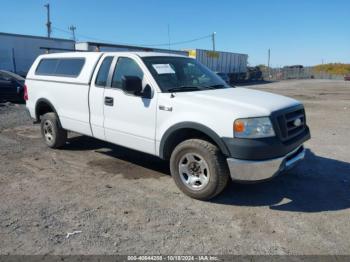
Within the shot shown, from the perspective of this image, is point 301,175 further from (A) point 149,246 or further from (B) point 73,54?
(B) point 73,54

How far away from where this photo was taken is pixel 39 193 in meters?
4.73

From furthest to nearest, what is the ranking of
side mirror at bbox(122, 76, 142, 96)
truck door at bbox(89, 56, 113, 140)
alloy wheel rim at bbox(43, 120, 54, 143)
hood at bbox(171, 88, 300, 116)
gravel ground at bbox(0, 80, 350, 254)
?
alloy wheel rim at bbox(43, 120, 54, 143)
truck door at bbox(89, 56, 113, 140)
side mirror at bbox(122, 76, 142, 96)
hood at bbox(171, 88, 300, 116)
gravel ground at bbox(0, 80, 350, 254)

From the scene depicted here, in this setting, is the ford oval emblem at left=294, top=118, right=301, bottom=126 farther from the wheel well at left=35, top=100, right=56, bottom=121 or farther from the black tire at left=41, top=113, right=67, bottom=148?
the wheel well at left=35, top=100, right=56, bottom=121

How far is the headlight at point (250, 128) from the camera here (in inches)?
161

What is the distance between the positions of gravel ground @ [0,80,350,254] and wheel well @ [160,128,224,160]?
0.54m

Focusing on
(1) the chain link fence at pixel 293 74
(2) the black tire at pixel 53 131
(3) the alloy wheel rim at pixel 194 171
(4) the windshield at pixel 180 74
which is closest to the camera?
(3) the alloy wheel rim at pixel 194 171

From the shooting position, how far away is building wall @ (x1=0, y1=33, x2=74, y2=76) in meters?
22.7

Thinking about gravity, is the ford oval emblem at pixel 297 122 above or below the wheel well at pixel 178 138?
above

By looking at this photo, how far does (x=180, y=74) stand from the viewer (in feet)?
17.6

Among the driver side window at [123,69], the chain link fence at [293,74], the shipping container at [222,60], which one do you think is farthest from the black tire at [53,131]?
the chain link fence at [293,74]

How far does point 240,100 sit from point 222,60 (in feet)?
129

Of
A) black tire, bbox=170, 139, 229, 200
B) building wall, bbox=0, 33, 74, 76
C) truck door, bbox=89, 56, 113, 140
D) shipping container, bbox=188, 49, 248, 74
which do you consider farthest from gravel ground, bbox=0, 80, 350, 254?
shipping container, bbox=188, 49, 248, 74

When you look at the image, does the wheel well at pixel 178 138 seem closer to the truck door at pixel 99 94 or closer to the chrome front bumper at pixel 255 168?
the chrome front bumper at pixel 255 168

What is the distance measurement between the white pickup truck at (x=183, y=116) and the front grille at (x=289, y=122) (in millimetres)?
13
